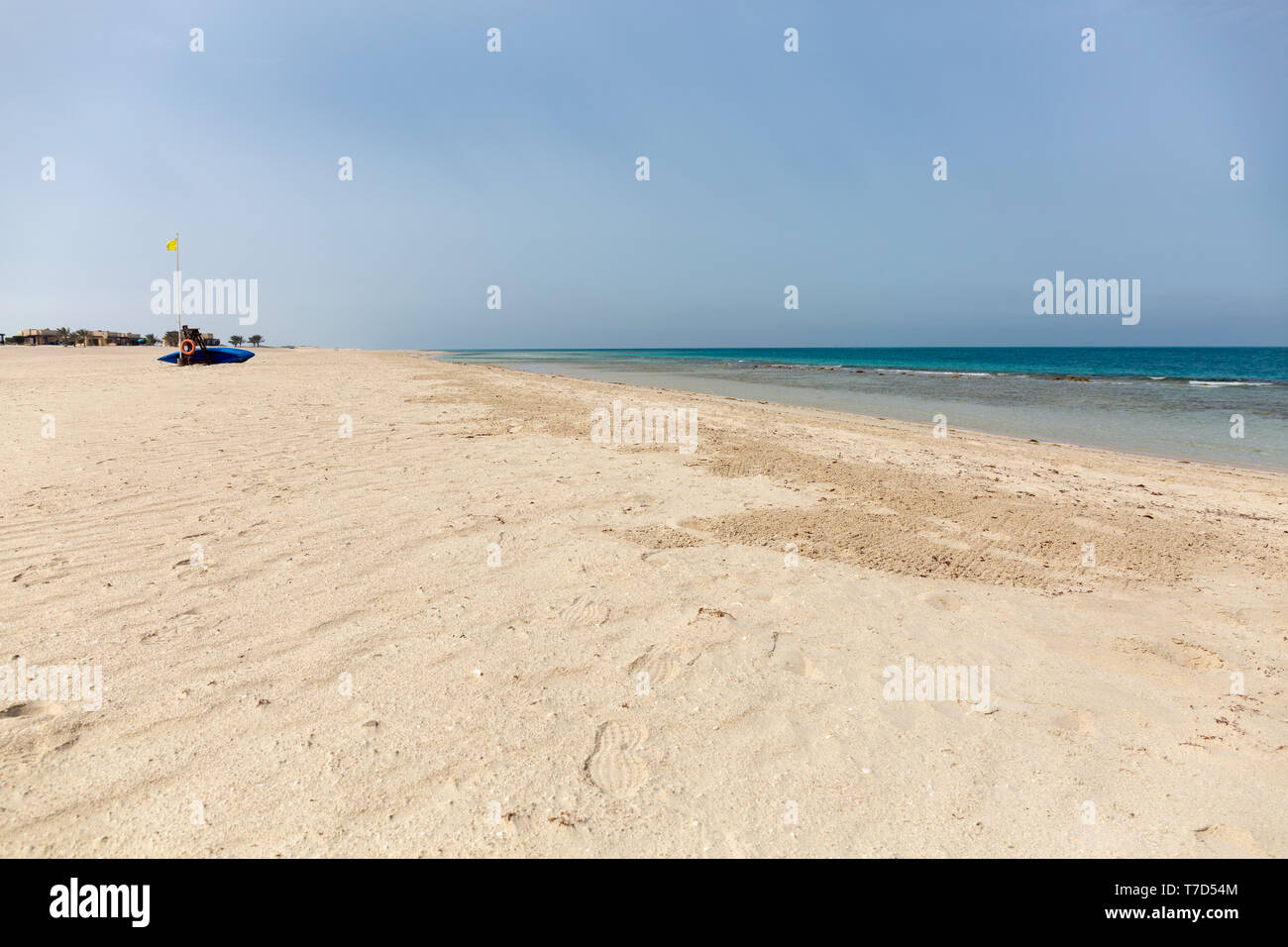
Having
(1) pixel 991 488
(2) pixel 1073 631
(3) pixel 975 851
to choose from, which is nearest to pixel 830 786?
(3) pixel 975 851

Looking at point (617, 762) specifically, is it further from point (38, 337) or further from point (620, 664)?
point (38, 337)

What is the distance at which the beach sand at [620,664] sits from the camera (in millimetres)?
2240

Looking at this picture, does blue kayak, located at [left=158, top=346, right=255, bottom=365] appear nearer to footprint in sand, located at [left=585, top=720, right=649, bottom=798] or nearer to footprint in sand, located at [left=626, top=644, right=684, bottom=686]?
footprint in sand, located at [left=626, top=644, right=684, bottom=686]

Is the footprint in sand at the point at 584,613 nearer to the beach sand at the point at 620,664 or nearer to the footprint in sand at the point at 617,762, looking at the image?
the beach sand at the point at 620,664

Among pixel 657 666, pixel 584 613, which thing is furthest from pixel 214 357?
pixel 657 666

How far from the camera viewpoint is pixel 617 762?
2.55 meters

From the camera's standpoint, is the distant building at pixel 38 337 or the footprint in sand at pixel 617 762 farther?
the distant building at pixel 38 337

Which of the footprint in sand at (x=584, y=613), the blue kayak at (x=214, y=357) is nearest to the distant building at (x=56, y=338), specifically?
the blue kayak at (x=214, y=357)

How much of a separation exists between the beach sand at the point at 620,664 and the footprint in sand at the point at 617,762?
1cm

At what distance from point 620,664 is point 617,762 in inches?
30.6

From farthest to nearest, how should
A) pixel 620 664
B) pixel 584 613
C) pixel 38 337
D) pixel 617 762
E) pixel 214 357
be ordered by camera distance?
1. pixel 38 337
2. pixel 214 357
3. pixel 584 613
4. pixel 620 664
5. pixel 617 762

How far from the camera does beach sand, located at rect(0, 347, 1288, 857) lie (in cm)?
224
